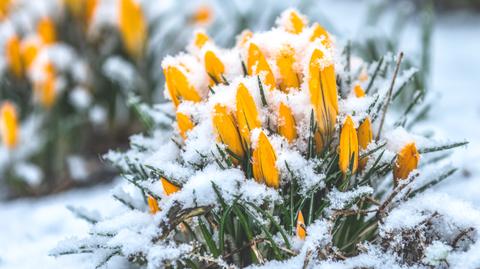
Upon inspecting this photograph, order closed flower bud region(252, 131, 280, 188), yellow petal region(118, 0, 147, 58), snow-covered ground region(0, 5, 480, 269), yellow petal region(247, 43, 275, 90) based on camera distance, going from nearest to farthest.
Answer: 1. closed flower bud region(252, 131, 280, 188)
2. yellow petal region(247, 43, 275, 90)
3. snow-covered ground region(0, 5, 480, 269)
4. yellow petal region(118, 0, 147, 58)

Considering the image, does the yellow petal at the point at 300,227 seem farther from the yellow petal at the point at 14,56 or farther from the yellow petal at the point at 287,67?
the yellow petal at the point at 14,56

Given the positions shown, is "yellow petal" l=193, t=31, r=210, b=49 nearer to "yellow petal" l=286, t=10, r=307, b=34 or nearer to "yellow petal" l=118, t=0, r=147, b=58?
"yellow petal" l=286, t=10, r=307, b=34

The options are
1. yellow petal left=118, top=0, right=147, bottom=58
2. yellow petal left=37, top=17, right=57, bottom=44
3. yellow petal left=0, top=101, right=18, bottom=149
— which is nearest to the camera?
yellow petal left=0, top=101, right=18, bottom=149

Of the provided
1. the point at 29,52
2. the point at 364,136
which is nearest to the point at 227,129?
the point at 364,136

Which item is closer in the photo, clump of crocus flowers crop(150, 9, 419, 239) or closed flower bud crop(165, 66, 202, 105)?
clump of crocus flowers crop(150, 9, 419, 239)

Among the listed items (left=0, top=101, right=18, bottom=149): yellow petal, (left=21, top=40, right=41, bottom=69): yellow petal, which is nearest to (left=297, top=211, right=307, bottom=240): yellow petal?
(left=0, top=101, right=18, bottom=149): yellow petal

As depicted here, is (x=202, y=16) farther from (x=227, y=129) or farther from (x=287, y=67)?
(x=227, y=129)

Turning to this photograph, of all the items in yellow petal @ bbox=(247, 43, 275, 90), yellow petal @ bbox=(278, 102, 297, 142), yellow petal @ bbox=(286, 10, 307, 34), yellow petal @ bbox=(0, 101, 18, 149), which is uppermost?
yellow petal @ bbox=(0, 101, 18, 149)

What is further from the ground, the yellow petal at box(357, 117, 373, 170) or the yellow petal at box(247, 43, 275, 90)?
the yellow petal at box(247, 43, 275, 90)
